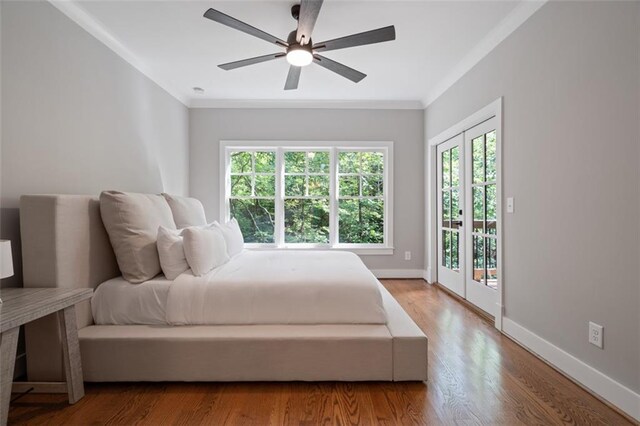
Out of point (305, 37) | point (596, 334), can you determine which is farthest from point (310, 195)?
point (596, 334)

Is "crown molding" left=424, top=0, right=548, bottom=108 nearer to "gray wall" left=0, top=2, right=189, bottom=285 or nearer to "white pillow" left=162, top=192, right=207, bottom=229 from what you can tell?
"white pillow" left=162, top=192, right=207, bottom=229

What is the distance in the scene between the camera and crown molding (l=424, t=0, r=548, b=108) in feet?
7.62

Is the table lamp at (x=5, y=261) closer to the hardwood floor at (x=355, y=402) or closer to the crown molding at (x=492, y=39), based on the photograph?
the hardwood floor at (x=355, y=402)

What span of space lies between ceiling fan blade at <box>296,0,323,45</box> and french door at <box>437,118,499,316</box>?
1852 mm

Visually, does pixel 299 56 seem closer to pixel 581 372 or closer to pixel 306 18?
pixel 306 18

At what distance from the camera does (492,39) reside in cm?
277

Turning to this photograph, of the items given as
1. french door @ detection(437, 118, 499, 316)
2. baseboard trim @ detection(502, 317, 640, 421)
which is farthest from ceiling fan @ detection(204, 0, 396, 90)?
baseboard trim @ detection(502, 317, 640, 421)

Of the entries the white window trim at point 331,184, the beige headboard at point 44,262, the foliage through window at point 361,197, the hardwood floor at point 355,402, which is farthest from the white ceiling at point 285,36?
the hardwood floor at point 355,402

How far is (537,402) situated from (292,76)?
2.84m

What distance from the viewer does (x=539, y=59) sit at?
226cm

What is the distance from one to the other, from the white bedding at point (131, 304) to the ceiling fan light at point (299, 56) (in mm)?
1813

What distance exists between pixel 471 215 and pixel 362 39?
2.14 metres

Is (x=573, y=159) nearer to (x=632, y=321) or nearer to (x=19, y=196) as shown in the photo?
(x=632, y=321)

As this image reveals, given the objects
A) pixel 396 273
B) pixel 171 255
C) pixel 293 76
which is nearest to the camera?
pixel 171 255
